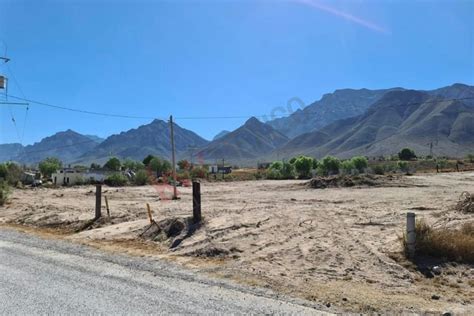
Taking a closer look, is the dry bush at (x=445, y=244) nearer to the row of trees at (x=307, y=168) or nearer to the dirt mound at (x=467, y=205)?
the dirt mound at (x=467, y=205)

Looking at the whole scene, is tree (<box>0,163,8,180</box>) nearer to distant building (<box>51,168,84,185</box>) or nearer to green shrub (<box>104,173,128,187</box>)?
distant building (<box>51,168,84,185</box>)

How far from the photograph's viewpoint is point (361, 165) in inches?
3388

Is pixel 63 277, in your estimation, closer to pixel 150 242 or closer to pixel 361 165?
pixel 150 242

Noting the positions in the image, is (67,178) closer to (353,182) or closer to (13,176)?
(13,176)

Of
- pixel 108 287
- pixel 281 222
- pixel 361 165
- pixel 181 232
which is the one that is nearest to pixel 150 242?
pixel 181 232

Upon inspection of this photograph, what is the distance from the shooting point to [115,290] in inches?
329

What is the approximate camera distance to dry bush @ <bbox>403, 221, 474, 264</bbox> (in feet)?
32.3

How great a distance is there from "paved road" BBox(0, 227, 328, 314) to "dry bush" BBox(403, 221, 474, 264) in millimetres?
4215

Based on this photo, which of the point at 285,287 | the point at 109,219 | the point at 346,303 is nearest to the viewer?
Answer: the point at 346,303

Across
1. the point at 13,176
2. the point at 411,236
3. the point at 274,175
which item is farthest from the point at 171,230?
the point at 274,175

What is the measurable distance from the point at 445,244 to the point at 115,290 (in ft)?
22.8

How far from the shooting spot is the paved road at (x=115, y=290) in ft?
23.7

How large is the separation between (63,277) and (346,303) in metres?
5.72

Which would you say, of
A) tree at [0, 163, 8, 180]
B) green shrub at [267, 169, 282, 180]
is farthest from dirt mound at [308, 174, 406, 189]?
tree at [0, 163, 8, 180]
